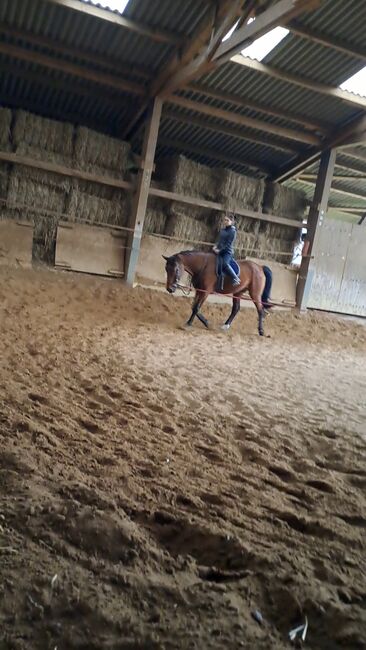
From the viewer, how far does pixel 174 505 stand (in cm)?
211

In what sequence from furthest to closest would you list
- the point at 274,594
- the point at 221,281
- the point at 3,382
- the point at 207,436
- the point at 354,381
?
the point at 221,281
the point at 354,381
the point at 3,382
the point at 207,436
the point at 274,594

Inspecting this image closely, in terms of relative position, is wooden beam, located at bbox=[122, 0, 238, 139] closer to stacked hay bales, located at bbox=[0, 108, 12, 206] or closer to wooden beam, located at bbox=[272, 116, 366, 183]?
stacked hay bales, located at bbox=[0, 108, 12, 206]

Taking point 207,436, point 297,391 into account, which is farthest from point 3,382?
point 297,391

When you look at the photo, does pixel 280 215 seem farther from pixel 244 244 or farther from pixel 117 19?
pixel 117 19

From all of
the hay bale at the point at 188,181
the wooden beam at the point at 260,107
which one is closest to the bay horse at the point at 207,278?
the hay bale at the point at 188,181

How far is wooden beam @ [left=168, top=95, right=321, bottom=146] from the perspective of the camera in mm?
10148

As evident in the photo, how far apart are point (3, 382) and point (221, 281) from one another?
220 inches

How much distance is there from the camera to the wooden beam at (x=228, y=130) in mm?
10961

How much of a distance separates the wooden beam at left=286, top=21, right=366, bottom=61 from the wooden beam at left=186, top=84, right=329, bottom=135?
2.24 meters

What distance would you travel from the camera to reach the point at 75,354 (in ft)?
15.9

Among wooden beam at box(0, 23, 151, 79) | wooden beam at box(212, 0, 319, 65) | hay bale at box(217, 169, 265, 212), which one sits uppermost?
wooden beam at box(0, 23, 151, 79)

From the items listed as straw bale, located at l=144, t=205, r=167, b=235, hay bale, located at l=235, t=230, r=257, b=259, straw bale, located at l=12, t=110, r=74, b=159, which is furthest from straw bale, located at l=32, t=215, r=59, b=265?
hay bale, located at l=235, t=230, r=257, b=259

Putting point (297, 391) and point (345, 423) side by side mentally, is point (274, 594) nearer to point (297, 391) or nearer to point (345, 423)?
point (345, 423)

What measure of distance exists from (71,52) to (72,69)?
507 mm
